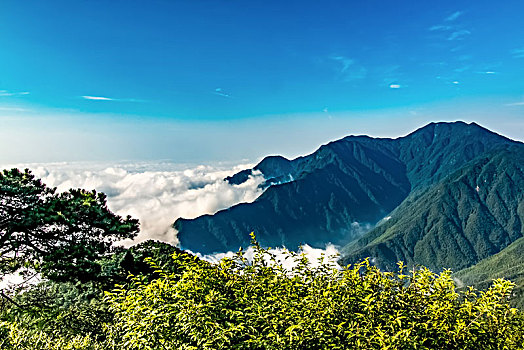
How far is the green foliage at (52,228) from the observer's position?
21.4m

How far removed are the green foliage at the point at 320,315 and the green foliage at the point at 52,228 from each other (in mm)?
11746

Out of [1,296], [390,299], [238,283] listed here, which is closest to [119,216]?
[1,296]

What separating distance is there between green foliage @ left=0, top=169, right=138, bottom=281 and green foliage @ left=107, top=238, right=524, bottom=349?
11.7m

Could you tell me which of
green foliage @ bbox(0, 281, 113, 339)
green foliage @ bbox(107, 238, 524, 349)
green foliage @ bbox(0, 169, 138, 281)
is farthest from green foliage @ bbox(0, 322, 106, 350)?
green foliage @ bbox(0, 169, 138, 281)

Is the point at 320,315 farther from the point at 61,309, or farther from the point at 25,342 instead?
the point at 61,309

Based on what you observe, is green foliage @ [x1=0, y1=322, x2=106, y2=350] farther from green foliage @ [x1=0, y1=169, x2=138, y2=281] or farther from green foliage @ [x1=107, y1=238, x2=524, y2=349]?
green foliage @ [x1=0, y1=169, x2=138, y2=281]

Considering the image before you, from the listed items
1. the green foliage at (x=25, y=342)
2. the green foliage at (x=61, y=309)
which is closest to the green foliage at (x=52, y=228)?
the green foliage at (x=61, y=309)

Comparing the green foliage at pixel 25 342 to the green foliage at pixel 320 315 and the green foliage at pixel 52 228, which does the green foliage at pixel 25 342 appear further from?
the green foliage at pixel 52 228

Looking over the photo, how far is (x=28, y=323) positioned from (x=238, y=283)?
11659 mm

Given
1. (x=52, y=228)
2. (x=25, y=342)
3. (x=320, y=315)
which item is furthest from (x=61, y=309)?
(x=320, y=315)

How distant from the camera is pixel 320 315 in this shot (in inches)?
454

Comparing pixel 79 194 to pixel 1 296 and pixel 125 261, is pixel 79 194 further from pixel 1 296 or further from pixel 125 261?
pixel 1 296

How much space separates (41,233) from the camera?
22.5 metres

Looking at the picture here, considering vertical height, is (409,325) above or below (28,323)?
above
